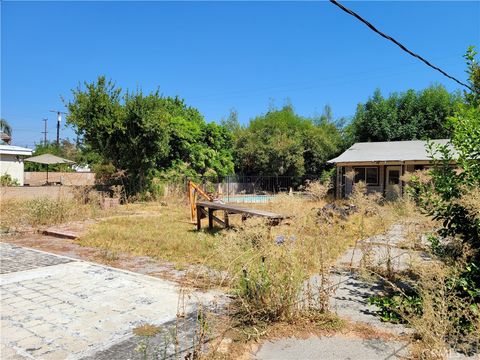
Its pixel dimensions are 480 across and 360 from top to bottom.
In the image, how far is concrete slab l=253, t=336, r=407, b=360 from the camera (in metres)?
3.13

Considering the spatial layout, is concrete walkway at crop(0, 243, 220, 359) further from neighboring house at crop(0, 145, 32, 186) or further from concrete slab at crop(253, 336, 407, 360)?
neighboring house at crop(0, 145, 32, 186)

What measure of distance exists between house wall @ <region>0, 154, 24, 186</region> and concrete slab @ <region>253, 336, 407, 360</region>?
892 inches

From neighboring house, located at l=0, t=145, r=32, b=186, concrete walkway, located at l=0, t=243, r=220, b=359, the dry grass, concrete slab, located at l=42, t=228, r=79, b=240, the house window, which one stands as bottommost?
concrete walkway, located at l=0, t=243, r=220, b=359

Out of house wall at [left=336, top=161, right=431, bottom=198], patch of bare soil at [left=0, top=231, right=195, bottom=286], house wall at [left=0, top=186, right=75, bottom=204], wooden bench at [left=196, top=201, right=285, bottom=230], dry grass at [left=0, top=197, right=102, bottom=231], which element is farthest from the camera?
house wall at [left=336, top=161, right=431, bottom=198]

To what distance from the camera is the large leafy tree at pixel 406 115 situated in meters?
24.9

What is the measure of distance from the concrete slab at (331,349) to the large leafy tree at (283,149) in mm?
23580

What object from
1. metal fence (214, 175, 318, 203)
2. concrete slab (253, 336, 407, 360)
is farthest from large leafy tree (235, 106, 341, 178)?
concrete slab (253, 336, 407, 360)

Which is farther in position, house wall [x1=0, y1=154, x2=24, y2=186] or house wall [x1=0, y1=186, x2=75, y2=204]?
house wall [x1=0, y1=154, x2=24, y2=186]

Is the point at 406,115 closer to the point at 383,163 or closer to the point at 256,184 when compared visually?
the point at 383,163

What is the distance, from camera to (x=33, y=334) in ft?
11.5

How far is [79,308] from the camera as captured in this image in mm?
4184

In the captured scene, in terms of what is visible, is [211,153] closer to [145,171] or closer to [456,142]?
[145,171]

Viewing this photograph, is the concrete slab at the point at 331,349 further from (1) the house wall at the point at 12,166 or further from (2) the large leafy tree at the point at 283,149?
(2) the large leafy tree at the point at 283,149

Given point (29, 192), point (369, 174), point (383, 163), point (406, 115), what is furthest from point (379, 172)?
point (29, 192)
